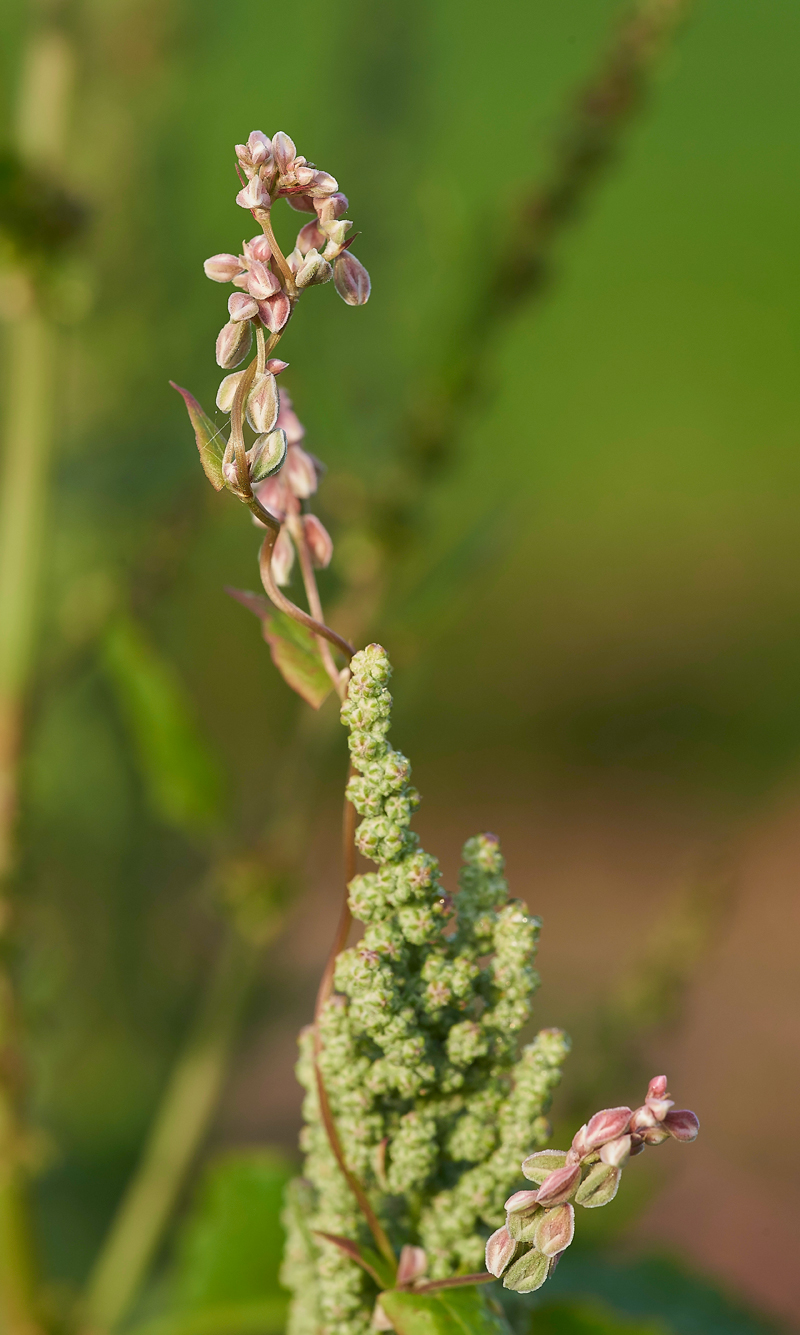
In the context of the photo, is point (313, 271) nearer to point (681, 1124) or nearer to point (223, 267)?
point (223, 267)

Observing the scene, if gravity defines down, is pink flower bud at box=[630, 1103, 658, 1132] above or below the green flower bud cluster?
below

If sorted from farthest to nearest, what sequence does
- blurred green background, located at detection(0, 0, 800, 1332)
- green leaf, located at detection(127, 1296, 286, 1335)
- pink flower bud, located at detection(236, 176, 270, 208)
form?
blurred green background, located at detection(0, 0, 800, 1332)
green leaf, located at detection(127, 1296, 286, 1335)
pink flower bud, located at detection(236, 176, 270, 208)

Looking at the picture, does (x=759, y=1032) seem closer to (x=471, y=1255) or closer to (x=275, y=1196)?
(x=275, y=1196)

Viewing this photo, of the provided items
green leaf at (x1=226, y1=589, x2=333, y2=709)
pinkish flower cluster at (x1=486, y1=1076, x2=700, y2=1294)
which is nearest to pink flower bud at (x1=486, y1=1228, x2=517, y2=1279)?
pinkish flower cluster at (x1=486, y1=1076, x2=700, y2=1294)

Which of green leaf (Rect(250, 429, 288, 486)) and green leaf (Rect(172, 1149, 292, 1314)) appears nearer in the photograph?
green leaf (Rect(250, 429, 288, 486))

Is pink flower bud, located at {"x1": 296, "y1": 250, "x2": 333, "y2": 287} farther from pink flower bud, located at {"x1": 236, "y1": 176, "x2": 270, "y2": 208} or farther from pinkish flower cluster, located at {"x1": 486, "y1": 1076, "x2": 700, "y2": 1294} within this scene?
pinkish flower cluster, located at {"x1": 486, "y1": 1076, "x2": 700, "y2": 1294}

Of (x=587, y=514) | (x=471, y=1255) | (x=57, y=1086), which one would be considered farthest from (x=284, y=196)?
(x=587, y=514)

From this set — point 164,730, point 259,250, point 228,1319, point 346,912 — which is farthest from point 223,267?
point 228,1319

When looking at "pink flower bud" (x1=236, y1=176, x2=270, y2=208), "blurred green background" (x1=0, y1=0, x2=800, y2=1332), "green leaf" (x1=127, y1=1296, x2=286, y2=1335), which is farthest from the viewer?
"blurred green background" (x1=0, y1=0, x2=800, y2=1332)

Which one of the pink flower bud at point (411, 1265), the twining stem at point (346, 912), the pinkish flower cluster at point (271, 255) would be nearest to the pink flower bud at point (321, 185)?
the pinkish flower cluster at point (271, 255)
